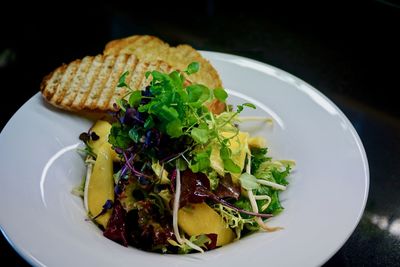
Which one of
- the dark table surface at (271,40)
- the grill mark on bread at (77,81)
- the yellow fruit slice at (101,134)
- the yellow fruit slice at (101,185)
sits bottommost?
the dark table surface at (271,40)

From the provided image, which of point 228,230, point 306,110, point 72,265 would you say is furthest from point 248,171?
point 72,265

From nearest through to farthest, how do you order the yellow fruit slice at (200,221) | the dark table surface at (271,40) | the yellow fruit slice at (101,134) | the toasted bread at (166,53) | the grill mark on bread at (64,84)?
1. the yellow fruit slice at (200,221)
2. the yellow fruit slice at (101,134)
3. the grill mark on bread at (64,84)
4. the toasted bread at (166,53)
5. the dark table surface at (271,40)

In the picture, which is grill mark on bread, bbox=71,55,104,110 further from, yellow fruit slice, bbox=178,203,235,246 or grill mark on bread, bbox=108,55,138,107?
yellow fruit slice, bbox=178,203,235,246

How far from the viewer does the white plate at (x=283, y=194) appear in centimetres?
158

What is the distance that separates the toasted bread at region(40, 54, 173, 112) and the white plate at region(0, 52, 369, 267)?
0.07 meters

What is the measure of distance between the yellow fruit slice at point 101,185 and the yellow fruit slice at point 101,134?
42 mm

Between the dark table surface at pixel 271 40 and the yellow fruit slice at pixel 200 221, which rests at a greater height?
the yellow fruit slice at pixel 200 221

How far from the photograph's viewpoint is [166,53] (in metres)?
2.63

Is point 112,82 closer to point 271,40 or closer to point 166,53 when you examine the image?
point 166,53

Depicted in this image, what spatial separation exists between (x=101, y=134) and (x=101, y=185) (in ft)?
0.89

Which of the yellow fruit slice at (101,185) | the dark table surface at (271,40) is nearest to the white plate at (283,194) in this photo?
the yellow fruit slice at (101,185)

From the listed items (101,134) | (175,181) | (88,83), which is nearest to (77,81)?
(88,83)

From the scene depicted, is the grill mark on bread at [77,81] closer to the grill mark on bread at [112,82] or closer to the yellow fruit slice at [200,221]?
the grill mark on bread at [112,82]

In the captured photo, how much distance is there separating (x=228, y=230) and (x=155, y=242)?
27cm
